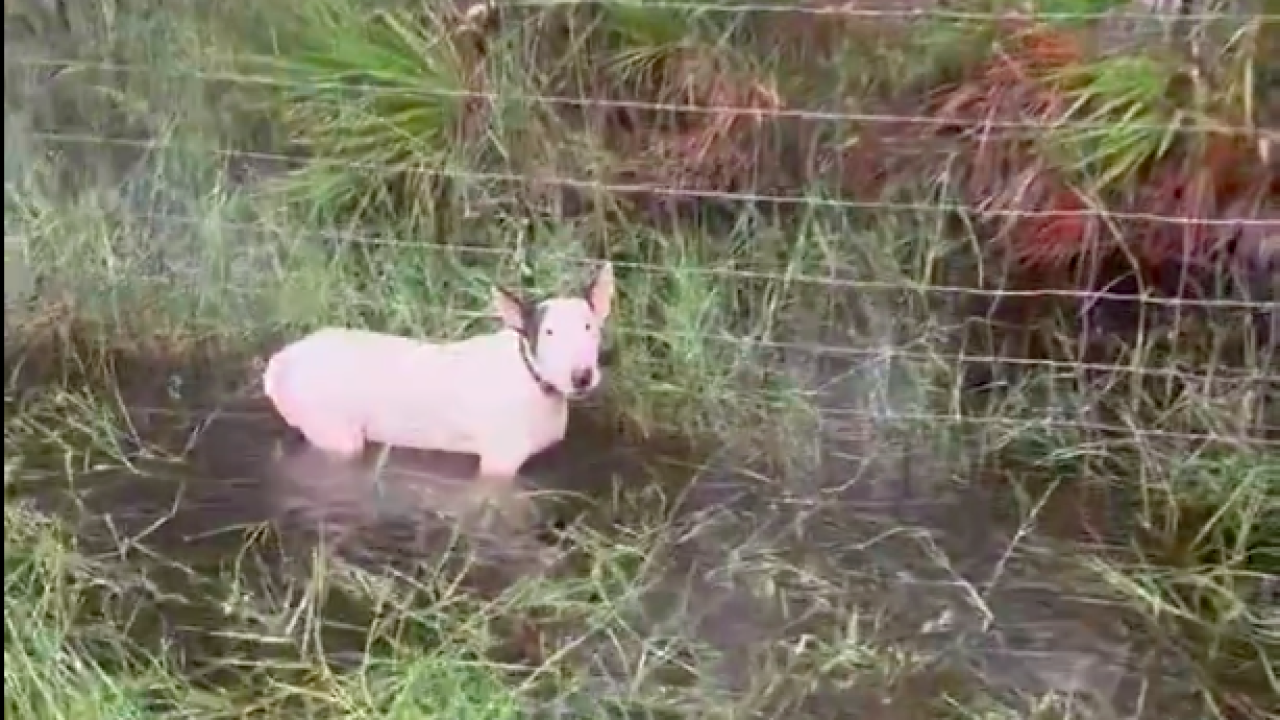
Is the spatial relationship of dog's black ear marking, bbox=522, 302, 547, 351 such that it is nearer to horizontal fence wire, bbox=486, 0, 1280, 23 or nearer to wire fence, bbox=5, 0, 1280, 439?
wire fence, bbox=5, 0, 1280, 439

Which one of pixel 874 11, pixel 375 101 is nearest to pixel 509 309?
pixel 375 101

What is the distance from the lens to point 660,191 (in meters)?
0.84

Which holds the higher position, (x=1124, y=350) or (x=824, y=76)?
(x=824, y=76)

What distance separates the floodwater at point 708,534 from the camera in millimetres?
840

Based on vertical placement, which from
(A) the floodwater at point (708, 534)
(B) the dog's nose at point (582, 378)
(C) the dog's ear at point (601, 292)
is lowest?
(A) the floodwater at point (708, 534)

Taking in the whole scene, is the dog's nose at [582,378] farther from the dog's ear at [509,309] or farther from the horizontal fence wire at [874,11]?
the horizontal fence wire at [874,11]

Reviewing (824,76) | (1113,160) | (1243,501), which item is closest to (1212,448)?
(1243,501)

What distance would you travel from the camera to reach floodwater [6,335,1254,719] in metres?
0.84

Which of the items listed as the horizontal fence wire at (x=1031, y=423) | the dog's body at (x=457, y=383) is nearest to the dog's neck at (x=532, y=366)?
the dog's body at (x=457, y=383)

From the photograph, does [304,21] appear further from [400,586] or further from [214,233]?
[400,586]

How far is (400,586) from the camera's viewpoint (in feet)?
2.88

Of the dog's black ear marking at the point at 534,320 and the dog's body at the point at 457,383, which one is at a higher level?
the dog's black ear marking at the point at 534,320

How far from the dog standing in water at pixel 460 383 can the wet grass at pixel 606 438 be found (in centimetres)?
1

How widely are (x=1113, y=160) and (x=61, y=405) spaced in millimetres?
541
